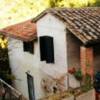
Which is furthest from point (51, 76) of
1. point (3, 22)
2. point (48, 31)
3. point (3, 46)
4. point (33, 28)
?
point (3, 22)

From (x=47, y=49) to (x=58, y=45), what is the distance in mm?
991

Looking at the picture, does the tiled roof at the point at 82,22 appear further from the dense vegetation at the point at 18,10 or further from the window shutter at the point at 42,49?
the dense vegetation at the point at 18,10

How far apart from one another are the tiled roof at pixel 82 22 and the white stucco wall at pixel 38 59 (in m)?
0.34

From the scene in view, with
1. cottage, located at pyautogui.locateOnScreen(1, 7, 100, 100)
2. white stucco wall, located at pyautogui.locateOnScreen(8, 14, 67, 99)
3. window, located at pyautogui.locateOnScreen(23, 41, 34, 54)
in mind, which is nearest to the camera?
cottage, located at pyautogui.locateOnScreen(1, 7, 100, 100)

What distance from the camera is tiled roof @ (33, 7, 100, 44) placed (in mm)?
10868

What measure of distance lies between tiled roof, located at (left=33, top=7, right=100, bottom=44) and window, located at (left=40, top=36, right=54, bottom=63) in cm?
114

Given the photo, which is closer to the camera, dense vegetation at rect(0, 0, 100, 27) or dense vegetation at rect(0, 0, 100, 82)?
dense vegetation at rect(0, 0, 100, 82)

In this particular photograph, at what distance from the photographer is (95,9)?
1447cm

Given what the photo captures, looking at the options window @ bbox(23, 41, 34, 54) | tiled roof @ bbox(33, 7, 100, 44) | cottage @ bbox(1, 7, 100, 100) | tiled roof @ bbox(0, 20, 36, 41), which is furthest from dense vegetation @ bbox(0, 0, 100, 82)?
tiled roof @ bbox(33, 7, 100, 44)

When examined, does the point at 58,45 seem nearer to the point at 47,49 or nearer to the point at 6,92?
the point at 47,49

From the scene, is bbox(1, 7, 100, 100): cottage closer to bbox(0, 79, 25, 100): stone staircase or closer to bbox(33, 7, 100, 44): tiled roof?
bbox(33, 7, 100, 44): tiled roof

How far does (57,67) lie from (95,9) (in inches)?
152

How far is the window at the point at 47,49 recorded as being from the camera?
13.0 m

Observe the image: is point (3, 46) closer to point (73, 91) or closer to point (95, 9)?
point (95, 9)
